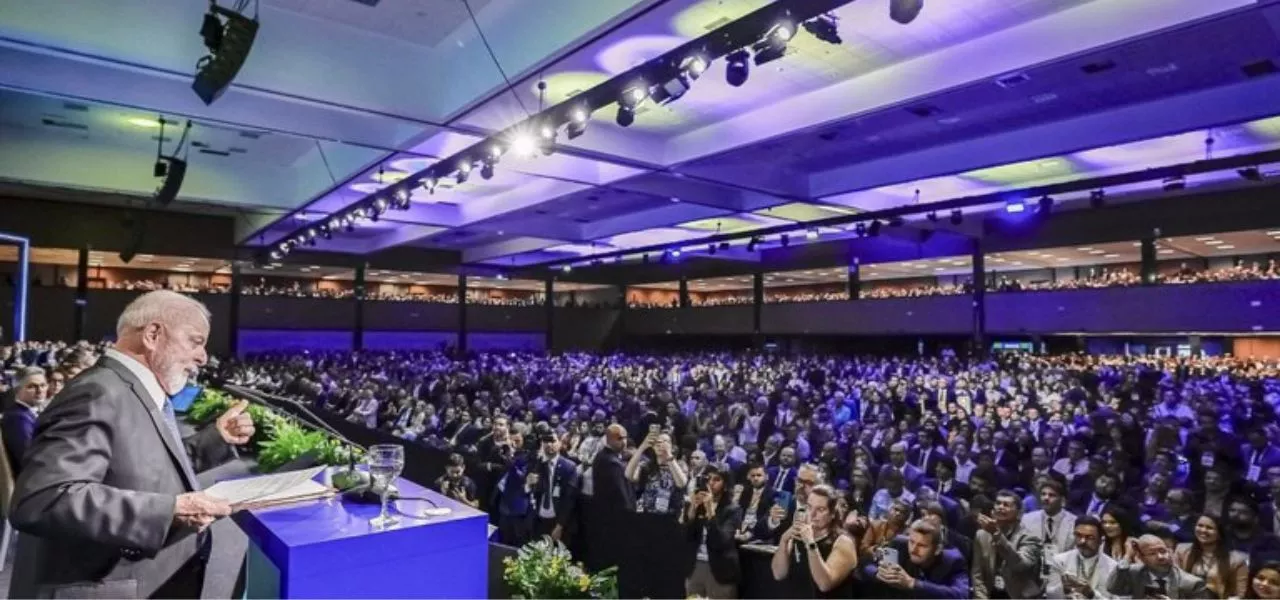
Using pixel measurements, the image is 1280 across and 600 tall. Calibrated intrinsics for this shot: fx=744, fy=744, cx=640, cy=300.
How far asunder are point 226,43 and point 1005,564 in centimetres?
610

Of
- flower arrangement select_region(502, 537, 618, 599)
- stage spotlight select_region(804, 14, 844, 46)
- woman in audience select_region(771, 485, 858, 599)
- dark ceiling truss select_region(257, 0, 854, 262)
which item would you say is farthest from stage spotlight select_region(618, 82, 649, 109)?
flower arrangement select_region(502, 537, 618, 599)

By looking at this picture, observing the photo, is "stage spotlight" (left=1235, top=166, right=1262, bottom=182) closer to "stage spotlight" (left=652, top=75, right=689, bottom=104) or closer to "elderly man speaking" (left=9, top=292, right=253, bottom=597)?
"stage spotlight" (left=652, top=75, right=689, bottom=104)

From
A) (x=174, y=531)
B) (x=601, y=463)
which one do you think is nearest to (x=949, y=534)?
(x=601, y=463)

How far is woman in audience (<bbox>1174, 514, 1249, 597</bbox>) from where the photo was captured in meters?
4.34

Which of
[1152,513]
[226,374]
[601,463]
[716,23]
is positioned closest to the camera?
[1152,513]

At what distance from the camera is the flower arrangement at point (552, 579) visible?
219 cm

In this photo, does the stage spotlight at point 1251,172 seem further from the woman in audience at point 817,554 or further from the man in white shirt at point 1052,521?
the woman in audience at point 817,554

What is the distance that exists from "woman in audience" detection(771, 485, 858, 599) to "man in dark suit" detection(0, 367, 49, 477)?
12.8ft

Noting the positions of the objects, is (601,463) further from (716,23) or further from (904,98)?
(904,98)

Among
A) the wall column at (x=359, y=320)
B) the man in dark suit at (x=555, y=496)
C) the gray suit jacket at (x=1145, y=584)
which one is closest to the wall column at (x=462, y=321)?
the wall column at (x=359, y=320)

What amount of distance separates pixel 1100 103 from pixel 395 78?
29.2 ft

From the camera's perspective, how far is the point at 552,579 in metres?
2.21

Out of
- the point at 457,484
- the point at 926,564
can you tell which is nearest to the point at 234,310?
the point at 457,484

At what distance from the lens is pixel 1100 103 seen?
9.82 meters
